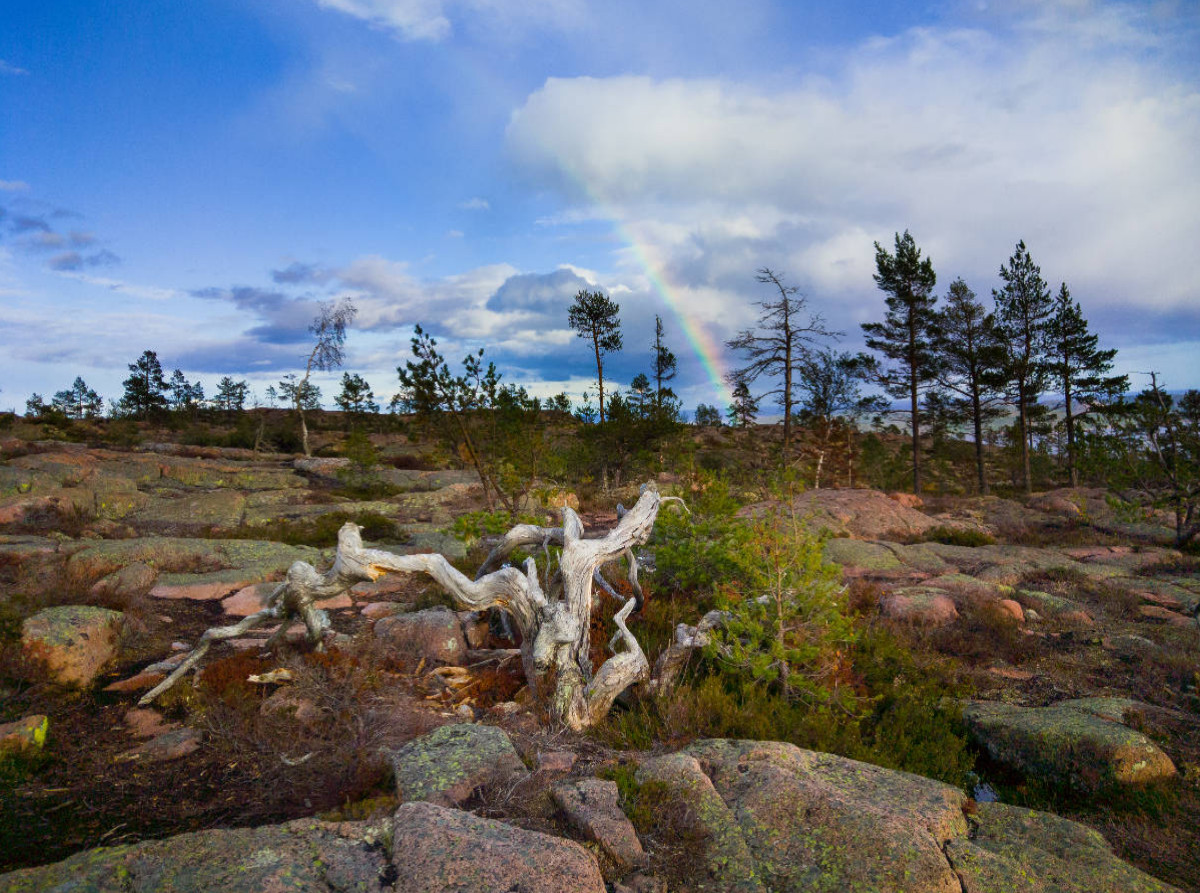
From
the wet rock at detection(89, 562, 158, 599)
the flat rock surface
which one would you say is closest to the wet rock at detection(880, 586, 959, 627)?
the flat rock surface

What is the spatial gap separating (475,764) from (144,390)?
216 ft

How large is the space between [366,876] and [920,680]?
21.4 feet

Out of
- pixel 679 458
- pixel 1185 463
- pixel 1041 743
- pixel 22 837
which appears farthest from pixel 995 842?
pixel 679 458

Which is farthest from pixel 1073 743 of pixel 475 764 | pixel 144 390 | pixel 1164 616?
pixel 144 390

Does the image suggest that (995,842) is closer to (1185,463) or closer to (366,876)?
(366,876)

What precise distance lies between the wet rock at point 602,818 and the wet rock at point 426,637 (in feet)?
11.4

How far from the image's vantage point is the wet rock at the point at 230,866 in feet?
8.64

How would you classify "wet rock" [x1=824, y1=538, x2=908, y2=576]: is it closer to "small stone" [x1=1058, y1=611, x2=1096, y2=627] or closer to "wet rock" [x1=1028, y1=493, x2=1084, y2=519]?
"small stone" [x1=1058, y1=611, x2=1096, y2=627]

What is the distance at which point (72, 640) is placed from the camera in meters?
6.31

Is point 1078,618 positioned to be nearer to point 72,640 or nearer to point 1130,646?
point 1130,646

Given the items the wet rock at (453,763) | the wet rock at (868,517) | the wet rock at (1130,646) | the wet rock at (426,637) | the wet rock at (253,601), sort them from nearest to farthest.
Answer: the wet rock at (453,763) → the wet rock at (426,637) → the wet rock at (1130,646) → the wet rock at (253,601) → the wet rock at (868,517)

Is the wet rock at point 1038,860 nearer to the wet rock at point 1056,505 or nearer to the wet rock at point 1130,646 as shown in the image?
the wet rock at point 1130,646

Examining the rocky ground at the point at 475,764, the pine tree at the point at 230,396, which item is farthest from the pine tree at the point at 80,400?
the rocky ground at the point at 475,764

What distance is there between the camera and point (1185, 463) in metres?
14.9
